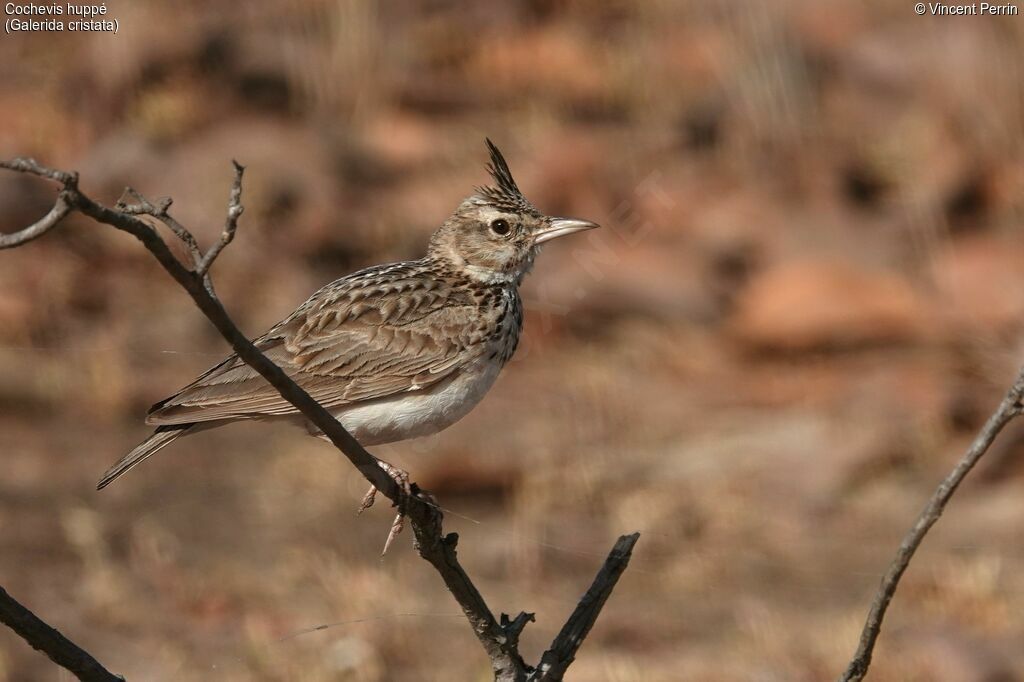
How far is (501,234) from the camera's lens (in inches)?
204

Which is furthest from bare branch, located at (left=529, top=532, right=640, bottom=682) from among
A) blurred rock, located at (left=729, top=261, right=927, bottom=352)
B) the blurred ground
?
blurred rock, located at (left=729, top=261, right=927, bottom=352)

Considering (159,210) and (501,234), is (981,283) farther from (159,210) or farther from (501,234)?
(159,210)

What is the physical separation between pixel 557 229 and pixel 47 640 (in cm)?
257

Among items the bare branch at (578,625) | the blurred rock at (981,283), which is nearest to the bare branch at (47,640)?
the bare branch at (578,625)

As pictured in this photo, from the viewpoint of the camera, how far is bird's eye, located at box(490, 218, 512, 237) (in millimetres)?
5168

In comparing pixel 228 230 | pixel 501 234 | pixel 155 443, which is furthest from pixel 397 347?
pixel 228 230

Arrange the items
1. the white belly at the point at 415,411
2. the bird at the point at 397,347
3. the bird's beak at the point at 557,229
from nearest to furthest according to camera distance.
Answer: the bird at the point at 397,347 < the white belly at the point at 415,411 < the bird's beak at the point at 557,229

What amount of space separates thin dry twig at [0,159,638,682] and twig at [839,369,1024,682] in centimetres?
62

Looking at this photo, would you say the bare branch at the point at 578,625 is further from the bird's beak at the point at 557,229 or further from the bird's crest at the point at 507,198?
the bird's crest at the point at 507,198

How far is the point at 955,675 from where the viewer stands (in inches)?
285

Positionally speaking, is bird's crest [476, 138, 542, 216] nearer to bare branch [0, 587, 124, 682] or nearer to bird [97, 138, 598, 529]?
bird [97, 138, 598, 529]

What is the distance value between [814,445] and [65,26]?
778 cm

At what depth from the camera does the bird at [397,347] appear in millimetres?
4402

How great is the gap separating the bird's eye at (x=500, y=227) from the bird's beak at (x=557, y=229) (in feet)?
Result: 0.34
